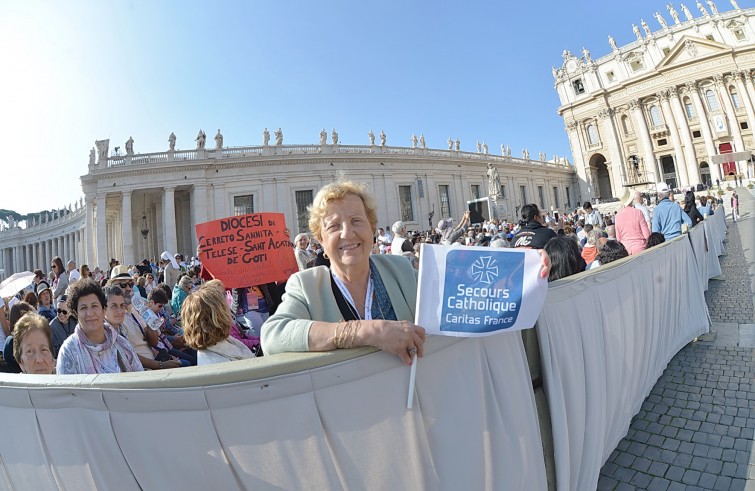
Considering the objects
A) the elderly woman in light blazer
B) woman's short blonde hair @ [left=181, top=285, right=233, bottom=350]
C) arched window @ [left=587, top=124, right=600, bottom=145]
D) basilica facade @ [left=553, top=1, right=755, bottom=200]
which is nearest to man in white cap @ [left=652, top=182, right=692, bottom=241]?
the elderly woman in light blazer

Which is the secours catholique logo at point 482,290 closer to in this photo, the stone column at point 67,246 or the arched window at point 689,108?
the stone column at point 67,246

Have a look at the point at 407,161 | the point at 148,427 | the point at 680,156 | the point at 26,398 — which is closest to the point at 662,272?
the point at 148,427

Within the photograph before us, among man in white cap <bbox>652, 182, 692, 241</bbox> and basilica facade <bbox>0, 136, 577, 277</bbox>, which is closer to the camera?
man in white cap <bbox>652, 182, 692, 241</bbox>

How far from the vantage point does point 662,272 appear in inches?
160

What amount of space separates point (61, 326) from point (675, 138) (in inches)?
2363

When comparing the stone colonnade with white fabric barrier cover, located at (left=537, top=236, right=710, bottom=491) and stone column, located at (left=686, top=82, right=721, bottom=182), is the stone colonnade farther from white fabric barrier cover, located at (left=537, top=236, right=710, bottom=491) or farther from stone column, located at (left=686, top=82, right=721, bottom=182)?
stone column, located at (left=686, top=82, right=721, bottom=182)

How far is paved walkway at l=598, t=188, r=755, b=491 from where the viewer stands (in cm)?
249

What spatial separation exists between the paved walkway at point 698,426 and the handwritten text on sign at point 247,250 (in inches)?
169

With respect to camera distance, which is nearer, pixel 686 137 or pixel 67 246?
pixel 686 137

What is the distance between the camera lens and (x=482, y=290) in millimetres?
1448

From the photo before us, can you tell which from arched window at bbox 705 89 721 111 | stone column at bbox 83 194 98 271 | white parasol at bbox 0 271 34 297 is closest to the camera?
white parasol at bbox 0 271 34 297

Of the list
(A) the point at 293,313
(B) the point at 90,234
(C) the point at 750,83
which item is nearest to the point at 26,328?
(A) the point at 293,313

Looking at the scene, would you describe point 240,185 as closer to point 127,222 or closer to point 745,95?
point 127,222

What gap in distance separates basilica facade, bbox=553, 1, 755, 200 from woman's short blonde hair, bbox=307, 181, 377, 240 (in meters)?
52.2
